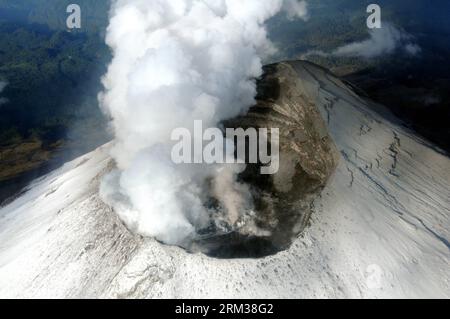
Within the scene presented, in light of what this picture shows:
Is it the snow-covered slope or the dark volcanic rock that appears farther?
the dark volcanic rock

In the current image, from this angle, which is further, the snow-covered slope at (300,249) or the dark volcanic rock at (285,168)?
the dark volcanic rock at (285,168)

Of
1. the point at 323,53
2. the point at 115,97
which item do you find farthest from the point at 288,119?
the point at 323,53

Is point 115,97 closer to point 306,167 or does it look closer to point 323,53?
point 306,167

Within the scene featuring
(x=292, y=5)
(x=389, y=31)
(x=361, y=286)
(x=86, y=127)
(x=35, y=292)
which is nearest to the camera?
(x=361, y=286)
